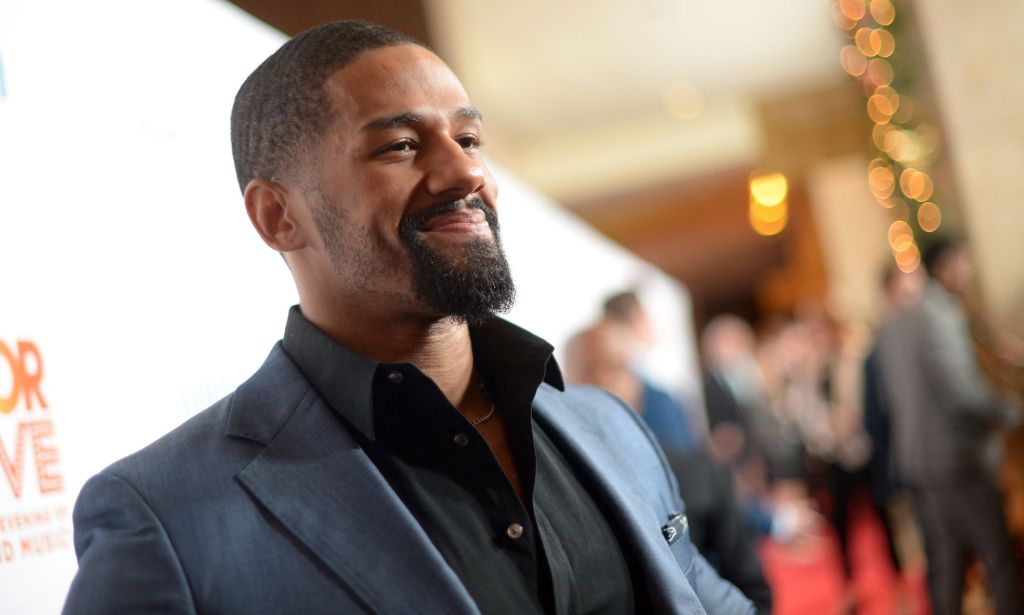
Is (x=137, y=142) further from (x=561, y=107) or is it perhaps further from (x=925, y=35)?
(x=561, y=107)

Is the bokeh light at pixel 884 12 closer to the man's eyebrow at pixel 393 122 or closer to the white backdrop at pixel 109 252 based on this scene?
the white backdrop at pixel 109 252

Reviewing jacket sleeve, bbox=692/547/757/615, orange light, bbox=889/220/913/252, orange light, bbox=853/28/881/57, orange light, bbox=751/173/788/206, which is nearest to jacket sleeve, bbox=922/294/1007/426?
orange light, bbox=889/220/913/252

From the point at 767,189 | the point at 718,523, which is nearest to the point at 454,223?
the point at 718,523

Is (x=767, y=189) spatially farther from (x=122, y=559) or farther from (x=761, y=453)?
(x=122, y=559)

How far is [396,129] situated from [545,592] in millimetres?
655

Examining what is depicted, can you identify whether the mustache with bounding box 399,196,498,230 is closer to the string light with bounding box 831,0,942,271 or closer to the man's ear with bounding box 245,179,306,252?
the man's ear with bounding box 245,179,306,252

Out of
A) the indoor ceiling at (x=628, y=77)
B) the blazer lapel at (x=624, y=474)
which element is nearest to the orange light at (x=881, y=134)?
the indoor ceiling at (x=628, y=77)

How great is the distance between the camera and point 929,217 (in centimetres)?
672

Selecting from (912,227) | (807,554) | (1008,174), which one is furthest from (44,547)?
(807,554)

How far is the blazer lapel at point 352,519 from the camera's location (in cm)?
125

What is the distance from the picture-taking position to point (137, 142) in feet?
6.22

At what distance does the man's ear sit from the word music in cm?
37

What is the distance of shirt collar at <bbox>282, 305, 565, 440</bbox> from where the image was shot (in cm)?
144

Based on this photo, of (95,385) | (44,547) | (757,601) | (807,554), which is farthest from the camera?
(807,554)
